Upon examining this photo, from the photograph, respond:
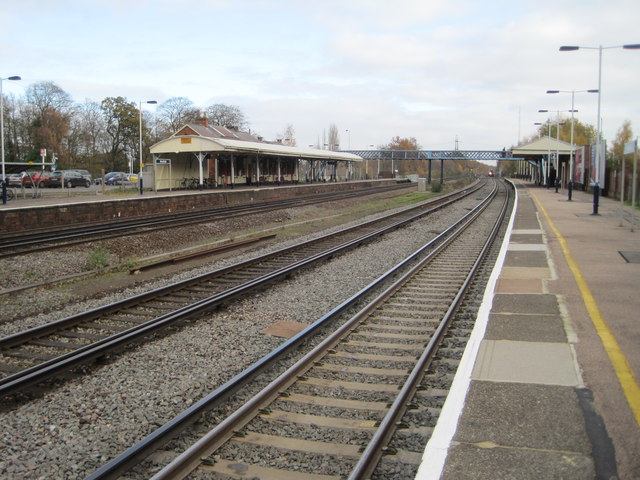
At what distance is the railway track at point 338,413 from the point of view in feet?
13.7

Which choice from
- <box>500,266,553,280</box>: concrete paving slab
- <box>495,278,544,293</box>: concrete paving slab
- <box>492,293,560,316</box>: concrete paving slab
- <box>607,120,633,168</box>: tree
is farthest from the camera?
<box>607,120,633,168</box>: tree

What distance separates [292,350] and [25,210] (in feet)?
52.0

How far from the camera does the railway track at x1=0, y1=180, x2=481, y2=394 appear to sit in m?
6.34

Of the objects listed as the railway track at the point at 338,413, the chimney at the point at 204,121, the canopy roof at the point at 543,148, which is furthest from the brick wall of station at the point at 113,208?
the canopy roof at the point at 543,148

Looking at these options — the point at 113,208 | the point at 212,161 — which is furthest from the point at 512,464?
the point at 212,161

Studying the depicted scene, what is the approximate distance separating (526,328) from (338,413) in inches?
130

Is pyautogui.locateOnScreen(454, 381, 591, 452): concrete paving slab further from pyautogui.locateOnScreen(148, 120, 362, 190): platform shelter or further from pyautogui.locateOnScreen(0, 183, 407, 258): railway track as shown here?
pyautogui.locateOnScreen(148, 120, 362, 190): platform shelter

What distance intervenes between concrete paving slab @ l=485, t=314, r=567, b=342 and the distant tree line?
6472 cm

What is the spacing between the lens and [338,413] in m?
5.17

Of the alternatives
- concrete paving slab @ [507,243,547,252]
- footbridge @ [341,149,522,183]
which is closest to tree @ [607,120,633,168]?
concrete paving slab @ [507,243,547,252]

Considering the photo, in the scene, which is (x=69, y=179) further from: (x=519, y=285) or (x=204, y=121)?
(x=519, y=285)

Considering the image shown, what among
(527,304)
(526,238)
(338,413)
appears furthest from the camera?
(526,238)

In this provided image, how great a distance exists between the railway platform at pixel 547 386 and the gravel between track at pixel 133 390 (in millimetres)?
2496

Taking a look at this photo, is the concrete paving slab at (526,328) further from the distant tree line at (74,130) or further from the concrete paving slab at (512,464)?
the distant tree line at (74,130)
